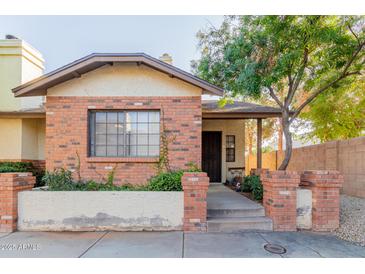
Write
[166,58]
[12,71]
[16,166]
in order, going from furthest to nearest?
[166,58] < [12,71] < [16,166]

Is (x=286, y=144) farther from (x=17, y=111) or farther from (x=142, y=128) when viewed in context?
(x=17, y=111)

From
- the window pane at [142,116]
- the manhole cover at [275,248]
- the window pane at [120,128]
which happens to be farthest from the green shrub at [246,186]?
the window pane at [120,128]

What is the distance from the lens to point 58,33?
11.5 meters

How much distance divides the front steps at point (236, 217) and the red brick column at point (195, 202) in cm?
24

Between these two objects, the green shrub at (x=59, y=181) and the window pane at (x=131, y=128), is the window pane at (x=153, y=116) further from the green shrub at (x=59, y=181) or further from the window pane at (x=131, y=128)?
the green shrub at (x=59, y=181)

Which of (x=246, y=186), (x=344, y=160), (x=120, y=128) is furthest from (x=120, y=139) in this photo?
(x=344, y=160)

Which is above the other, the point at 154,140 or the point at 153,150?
the point at 154,140

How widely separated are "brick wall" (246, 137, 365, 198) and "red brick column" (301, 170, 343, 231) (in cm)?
318

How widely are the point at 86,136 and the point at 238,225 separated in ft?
16.1

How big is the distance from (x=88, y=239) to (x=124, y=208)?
3.15 feet

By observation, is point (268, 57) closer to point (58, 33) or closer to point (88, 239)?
point (88, 239)

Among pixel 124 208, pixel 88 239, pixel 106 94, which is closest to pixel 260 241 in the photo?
pixel 124 208

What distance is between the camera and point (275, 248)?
459 centimetres

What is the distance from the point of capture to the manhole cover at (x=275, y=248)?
4453 mm
